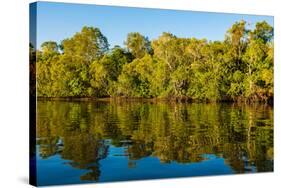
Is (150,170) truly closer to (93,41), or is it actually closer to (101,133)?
(101,133)

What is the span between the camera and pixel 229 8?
12602 millimetres

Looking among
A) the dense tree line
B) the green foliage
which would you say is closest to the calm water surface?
the dense tree line

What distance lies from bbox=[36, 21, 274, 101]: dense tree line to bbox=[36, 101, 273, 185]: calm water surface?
245 millimetres

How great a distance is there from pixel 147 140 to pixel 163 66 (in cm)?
146

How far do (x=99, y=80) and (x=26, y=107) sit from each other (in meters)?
1.32

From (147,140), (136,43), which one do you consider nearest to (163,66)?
(136,43)

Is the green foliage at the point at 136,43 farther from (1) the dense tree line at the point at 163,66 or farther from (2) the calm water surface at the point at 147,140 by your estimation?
(2) the calm water surface at the point at 147,140

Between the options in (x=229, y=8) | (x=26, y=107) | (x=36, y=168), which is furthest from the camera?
(x=229, y=8)

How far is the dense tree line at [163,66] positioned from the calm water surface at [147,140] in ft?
0.80

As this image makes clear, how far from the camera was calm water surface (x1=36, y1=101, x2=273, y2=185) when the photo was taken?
34.9 feet

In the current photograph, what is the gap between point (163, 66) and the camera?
12.2m

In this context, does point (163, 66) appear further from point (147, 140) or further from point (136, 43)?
point (147, 140)

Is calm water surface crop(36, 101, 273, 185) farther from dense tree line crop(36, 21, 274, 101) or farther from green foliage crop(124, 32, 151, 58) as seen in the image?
green foliage crop(124, 32, 151, 58)
